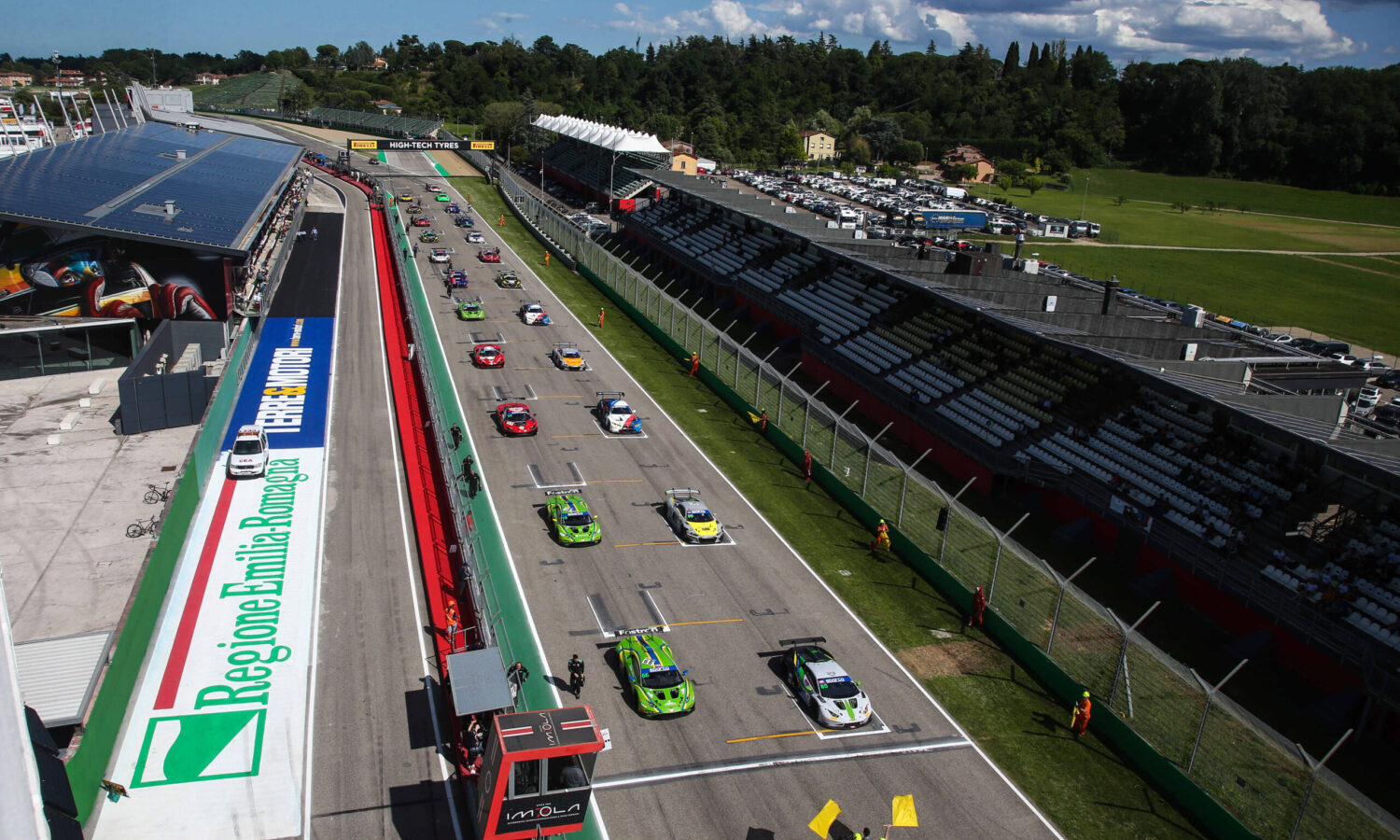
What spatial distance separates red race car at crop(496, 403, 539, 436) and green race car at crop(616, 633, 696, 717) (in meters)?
18.4

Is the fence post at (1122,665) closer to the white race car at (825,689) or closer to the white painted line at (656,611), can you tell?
the white race car at (825,689)

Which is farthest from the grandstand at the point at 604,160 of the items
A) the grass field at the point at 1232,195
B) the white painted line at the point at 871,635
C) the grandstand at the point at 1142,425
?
the grass field at the point at 1232,195

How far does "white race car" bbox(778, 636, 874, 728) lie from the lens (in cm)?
2347

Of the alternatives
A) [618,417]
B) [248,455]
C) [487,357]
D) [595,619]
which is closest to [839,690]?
[595,619]

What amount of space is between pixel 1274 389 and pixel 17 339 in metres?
57.2

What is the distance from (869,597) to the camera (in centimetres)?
3041

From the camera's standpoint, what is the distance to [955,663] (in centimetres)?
2711

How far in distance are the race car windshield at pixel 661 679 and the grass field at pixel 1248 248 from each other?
72.6 metres

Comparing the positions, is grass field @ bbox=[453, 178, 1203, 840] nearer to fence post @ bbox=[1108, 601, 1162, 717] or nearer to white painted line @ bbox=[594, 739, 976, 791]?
fence post @ bbox=[1108, 601, 1162, 717]

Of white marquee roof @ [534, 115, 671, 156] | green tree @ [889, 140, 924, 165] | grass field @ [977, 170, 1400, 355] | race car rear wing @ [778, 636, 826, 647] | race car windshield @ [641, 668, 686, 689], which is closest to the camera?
race car windshield @ [641, 668, 686, 689]

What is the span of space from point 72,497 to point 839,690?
29351 millimetres

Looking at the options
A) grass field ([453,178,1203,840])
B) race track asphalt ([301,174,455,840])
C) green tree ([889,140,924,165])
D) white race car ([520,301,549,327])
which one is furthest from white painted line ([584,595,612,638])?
green tree ([889,140,924,165])

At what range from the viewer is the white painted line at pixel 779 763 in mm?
21234

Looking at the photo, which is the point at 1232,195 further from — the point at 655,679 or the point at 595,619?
the point at 655,679
